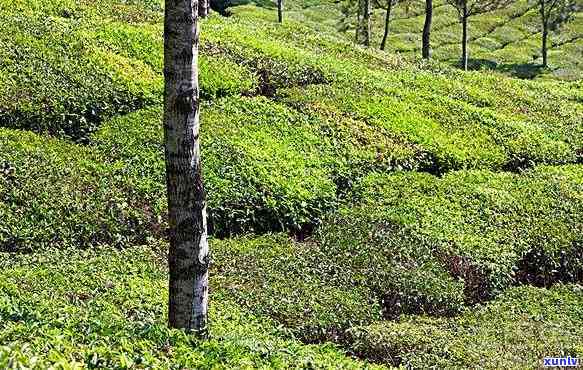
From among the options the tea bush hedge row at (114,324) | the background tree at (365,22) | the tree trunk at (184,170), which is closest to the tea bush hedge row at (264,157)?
the tea bush hedge row at (114,324)

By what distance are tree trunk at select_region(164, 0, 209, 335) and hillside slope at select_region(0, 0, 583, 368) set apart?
773 mm

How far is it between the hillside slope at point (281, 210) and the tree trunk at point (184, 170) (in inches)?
30.4

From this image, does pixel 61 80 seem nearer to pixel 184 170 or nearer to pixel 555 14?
pixel 184 170

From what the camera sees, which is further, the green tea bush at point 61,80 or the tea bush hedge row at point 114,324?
the green tea bush at point 61,80

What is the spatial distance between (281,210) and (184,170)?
31.1ft

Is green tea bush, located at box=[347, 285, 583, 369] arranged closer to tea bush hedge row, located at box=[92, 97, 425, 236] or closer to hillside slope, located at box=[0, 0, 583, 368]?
hillside slope, located at box=[0, 0, 583, 368]

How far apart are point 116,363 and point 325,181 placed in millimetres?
13285

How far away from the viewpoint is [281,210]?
1845 cm

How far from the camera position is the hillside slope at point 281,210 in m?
12.8

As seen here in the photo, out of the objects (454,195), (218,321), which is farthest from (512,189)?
(218,321)

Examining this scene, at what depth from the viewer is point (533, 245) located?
19.1m

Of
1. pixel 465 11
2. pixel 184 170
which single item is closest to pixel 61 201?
pixel 184 170

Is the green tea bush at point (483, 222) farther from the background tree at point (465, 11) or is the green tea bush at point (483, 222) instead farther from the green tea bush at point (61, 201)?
the background tree at point (465, 11)

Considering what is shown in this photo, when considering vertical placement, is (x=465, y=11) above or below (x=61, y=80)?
above
